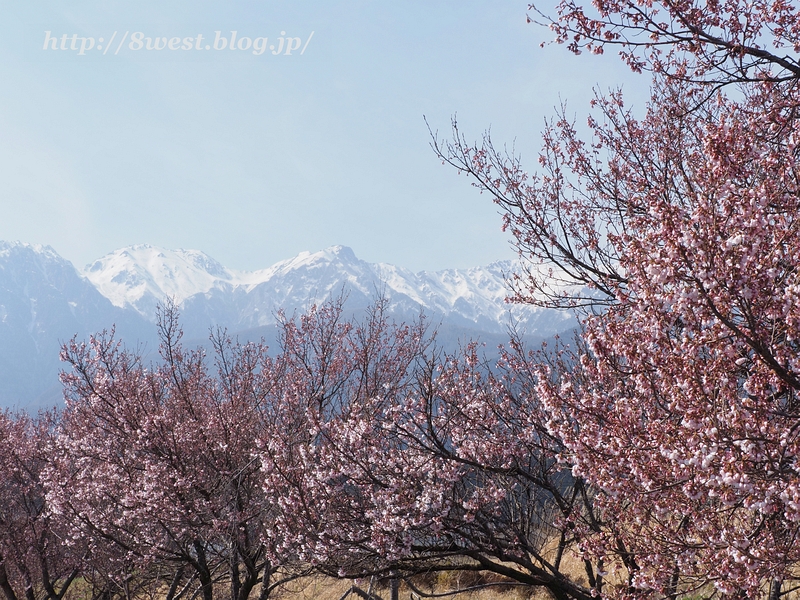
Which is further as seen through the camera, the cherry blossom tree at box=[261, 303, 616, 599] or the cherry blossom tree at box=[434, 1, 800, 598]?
the cherry blossom tree at box=[261, 303, 616, 599]

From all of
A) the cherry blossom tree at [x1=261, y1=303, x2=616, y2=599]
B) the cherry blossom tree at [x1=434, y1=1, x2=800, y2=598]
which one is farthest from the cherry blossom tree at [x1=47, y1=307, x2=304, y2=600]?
the cherry blossom tree at [x1=434, y1=1, x2=800, y2=598]

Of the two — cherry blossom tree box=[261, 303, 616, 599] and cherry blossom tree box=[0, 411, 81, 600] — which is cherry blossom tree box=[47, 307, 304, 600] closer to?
cherry blossom tree box=[261, 303, 616, 599]

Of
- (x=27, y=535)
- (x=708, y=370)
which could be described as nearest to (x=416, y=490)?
(x=708, y=370)

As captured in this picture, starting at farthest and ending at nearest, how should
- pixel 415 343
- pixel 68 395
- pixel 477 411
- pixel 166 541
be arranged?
pixel 415 343 → pixel 68 395 → pixel 166 541 → pixel 477 411

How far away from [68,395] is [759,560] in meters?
17.3

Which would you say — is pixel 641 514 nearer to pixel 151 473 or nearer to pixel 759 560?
pixel 759 560

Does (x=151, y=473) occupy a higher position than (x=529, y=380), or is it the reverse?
(x=529, y=380)

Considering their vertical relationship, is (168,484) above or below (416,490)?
above

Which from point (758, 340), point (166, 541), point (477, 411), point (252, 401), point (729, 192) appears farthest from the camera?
point (252, 401)

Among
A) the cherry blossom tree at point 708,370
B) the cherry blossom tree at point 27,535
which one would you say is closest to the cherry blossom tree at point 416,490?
the cherry blossom tree at point 708,370

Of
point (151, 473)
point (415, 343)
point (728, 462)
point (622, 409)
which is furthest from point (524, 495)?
point (415, 343)

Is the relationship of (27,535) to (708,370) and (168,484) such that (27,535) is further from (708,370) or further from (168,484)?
(708,370)

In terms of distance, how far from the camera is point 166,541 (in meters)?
13.0

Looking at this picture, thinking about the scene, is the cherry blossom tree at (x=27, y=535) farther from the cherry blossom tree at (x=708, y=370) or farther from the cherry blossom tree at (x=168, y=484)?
the cherry blossom tree at (x=708, y=370)
